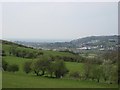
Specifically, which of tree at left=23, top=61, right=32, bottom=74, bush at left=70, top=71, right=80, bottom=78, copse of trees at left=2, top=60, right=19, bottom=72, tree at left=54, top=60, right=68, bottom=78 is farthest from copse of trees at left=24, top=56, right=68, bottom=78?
copse of trees at left=2, top=60, right=19, bottom=72

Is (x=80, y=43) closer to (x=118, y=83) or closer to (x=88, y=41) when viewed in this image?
(x=88, y=41)

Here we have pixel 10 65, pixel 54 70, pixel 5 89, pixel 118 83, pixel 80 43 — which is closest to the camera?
pixel 5 89

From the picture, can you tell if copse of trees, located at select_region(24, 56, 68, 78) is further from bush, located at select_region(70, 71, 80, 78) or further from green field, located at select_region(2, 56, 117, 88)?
green field, located at select_region(2, 56, 117, 88)

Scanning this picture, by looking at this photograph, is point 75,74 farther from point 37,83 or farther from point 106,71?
point 37,83

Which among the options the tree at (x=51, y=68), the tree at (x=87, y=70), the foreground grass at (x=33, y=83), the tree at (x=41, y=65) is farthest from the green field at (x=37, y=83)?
the tree at (x=87, y=70)

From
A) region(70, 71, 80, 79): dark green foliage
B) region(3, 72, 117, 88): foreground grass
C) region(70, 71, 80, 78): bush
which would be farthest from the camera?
region(70, 71, 80, 78): bush

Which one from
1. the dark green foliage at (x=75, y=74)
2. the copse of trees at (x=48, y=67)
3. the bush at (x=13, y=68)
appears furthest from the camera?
the bush at (x=13, y=68)

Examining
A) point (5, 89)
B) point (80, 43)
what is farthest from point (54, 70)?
point (80, 43)

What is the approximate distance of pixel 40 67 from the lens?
50719mm

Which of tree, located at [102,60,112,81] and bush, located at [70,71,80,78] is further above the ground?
tree, located at [102,60,112,81]

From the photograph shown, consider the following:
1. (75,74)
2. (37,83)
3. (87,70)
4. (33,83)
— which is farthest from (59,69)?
(33,83)

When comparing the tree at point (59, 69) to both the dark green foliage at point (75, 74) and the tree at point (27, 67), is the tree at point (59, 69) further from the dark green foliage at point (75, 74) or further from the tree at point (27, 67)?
the tree at point (27, 67)

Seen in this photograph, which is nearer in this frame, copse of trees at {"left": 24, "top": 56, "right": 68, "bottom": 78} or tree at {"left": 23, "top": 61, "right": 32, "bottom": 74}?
copse of trees at {"left": 24, "top": 56, "right": 68, "bottom": 78}

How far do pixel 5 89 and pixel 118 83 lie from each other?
24.1m
